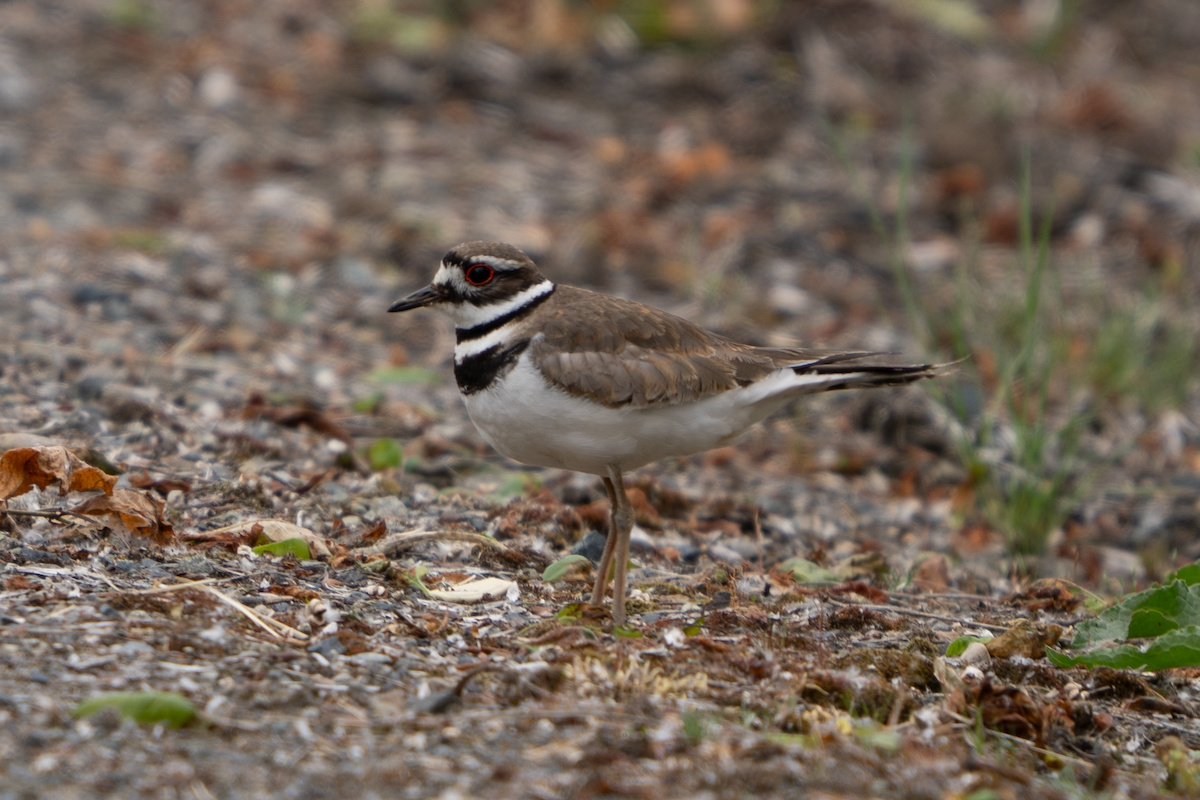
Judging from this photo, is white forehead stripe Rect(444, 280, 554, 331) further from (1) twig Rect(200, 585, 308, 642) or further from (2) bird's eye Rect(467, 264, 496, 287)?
(1) twig Rect(200, 585, 308, 642)

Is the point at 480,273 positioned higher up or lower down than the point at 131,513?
higher up

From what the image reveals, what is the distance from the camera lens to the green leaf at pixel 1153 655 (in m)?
3.68

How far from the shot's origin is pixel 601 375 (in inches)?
160

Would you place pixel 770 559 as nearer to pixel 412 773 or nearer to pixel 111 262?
pixel 412 773

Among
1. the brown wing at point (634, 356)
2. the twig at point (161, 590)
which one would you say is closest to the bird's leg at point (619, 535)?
the brown wing at point (634, 356)

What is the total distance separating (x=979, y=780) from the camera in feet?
9.80

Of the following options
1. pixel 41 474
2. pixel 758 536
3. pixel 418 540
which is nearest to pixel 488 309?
pixel 418 540

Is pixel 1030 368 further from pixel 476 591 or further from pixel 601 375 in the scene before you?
pixel 476 591

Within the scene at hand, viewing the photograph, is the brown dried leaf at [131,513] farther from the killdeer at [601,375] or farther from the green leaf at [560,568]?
the green leaf at [560,568]

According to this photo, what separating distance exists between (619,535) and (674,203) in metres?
5.49

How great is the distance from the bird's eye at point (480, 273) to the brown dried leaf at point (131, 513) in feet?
4.30

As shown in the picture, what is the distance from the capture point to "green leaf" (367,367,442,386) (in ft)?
22.1

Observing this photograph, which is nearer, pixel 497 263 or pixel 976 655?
pixel 976 655

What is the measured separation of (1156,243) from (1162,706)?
20.4 feet
